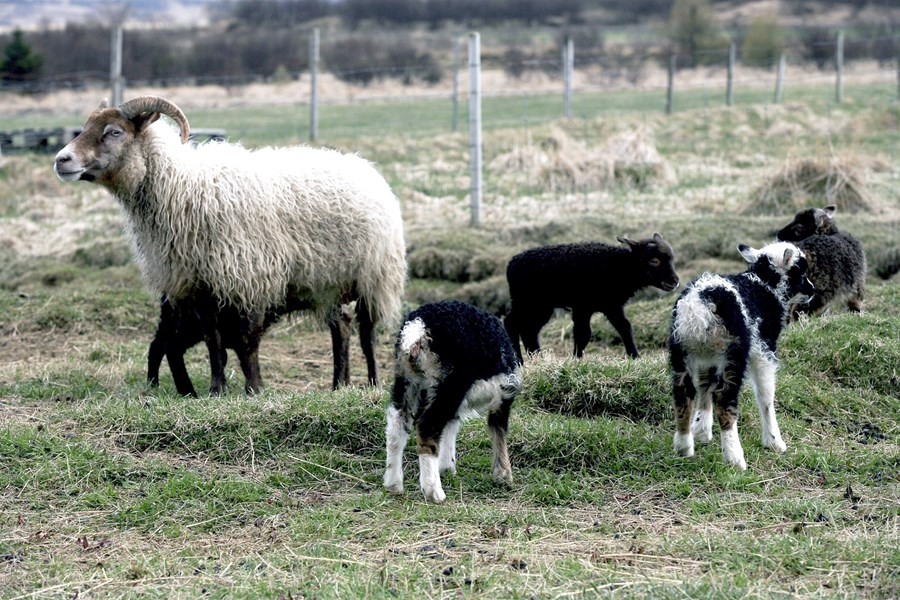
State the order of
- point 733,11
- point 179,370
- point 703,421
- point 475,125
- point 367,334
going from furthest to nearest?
point 733,11, point 475,125, point 367,334, point 179,370, point 703,421

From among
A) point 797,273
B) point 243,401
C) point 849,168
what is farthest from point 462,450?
point 849,168

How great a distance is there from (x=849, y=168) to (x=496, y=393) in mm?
9913

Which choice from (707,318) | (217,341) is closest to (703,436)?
(707,318)

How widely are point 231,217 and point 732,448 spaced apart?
4.16 m

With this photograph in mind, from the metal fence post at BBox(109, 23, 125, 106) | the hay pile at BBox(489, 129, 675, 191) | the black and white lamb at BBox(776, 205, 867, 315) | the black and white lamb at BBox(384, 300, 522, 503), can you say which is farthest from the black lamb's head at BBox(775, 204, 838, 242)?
the metal fence post at BBox(109, 23, 125, 106)

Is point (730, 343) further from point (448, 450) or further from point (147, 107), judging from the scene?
point (147, 107)

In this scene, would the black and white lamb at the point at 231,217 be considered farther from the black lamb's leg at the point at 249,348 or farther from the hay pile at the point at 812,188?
the hay pile at the point at 812,188

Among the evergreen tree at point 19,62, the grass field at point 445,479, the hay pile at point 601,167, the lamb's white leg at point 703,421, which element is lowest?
the grass field at point 445,479

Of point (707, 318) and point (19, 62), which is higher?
point (19, 62)

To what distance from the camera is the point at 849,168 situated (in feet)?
47.2

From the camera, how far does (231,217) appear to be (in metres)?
8.37

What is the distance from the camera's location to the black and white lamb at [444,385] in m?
5.93

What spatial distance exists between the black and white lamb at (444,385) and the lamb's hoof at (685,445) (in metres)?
1.10

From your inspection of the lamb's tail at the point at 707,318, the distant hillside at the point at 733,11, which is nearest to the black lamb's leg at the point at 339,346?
the lamb's tail at the point at 707,318
